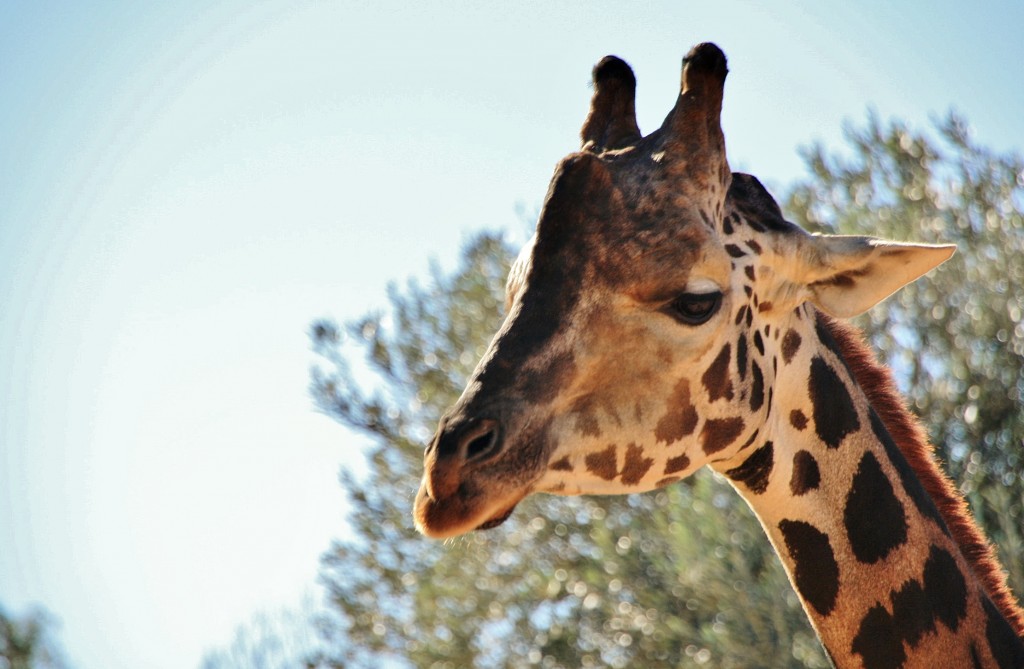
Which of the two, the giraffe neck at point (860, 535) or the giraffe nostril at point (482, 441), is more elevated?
the giraffe nostril at point (482, 441)

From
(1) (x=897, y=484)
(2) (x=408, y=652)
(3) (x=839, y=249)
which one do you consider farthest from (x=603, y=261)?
(2) (x=408, y=652)

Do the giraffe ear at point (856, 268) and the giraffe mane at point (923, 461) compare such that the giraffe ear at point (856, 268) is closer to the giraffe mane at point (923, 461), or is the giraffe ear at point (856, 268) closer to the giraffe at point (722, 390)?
the giraffe at point (722, 390)

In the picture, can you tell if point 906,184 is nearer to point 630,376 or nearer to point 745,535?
point 745,535

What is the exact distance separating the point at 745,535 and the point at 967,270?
2.93m

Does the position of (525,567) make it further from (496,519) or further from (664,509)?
(496,519)

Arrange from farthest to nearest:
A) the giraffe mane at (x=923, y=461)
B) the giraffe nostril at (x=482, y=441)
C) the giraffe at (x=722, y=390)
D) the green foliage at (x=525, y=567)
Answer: the green foliage at (x=525, y=567), the giraffe mane at (x=923, y=461), the giraffe at (x=722, y=390), the giraffe nostril at (x=482, y=441)

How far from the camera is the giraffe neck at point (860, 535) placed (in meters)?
2.90

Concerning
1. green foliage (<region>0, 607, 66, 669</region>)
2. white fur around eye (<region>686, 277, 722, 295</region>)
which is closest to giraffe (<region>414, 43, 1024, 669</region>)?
Result: white fur around eye (<region>686, 277, 722, 295</region>)

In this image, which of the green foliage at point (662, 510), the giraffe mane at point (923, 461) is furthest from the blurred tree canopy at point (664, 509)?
the giraffe mane at point (923, 461)

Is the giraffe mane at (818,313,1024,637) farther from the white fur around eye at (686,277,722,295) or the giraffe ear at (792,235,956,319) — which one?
the white fur around eye at (686,277,722,295)

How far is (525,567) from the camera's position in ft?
30.5

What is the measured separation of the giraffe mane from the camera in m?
3.16

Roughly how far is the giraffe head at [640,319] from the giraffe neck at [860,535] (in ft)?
→ 0.44

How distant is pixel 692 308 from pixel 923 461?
89 cm
